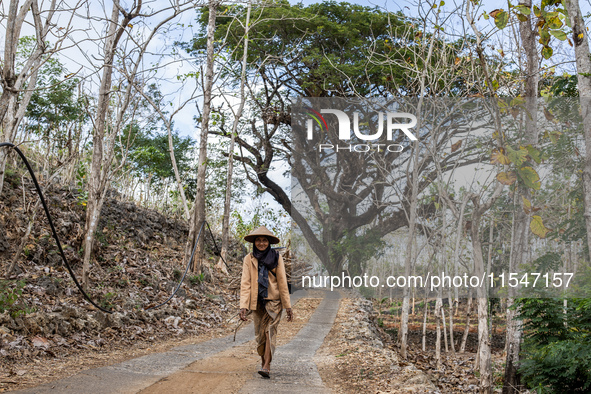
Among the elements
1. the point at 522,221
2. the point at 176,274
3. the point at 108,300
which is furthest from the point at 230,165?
the point at 522,221

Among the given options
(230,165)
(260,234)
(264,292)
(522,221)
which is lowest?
(264,292)

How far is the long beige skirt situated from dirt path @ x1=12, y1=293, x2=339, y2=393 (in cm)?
37

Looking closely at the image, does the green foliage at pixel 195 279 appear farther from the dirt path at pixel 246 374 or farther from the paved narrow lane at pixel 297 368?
the dirt path at pixel 246 374

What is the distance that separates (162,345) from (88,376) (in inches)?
108

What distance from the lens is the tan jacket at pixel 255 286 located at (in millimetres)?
5727

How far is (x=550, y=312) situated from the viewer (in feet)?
19.4

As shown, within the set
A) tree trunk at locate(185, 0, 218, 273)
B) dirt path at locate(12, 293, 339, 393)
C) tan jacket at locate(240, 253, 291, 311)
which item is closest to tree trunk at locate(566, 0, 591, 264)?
tan jacket at locate(240, 253, 291, 311)

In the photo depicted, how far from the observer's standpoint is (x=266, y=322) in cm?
581

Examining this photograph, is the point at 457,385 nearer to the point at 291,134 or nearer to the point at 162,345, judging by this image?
the point at 162,345

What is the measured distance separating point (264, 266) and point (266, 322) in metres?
0.66

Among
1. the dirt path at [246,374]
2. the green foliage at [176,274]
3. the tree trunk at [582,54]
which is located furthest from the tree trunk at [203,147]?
the tree trunk at [582,54]

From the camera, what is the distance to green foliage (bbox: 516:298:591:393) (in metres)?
5.12

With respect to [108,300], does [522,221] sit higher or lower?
higher

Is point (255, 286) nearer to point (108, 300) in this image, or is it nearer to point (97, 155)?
point (108, 300)
